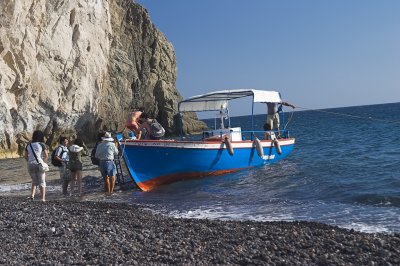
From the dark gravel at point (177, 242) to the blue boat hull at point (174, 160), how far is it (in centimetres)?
544

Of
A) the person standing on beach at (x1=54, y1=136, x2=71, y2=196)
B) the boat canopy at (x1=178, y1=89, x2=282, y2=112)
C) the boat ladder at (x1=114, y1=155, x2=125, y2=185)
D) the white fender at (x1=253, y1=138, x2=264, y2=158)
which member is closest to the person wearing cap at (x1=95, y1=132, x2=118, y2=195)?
the person standing on beach at (x1=54, y1=136, x2=71, y2=196)

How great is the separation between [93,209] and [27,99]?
2412 cm

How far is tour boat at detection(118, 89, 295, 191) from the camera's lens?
14.6m

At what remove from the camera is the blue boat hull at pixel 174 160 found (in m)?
14.5

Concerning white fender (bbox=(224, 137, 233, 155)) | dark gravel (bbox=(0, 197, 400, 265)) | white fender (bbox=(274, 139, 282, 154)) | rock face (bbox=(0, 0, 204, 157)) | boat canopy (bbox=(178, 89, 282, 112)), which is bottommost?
dark gravel (bbox=(0, 197, 400, 265))

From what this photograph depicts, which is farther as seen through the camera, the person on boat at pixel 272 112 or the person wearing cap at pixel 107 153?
the person on boat at pixel 272 112

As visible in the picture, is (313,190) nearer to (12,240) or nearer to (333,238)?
(333,238)

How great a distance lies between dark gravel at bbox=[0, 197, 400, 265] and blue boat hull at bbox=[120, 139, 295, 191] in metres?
5.44

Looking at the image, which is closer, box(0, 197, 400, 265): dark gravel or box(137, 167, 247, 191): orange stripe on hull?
box(0, 197, 400, 265): dark gravel

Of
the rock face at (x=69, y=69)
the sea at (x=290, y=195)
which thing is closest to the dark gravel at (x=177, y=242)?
the sea at (x=290, y=195)

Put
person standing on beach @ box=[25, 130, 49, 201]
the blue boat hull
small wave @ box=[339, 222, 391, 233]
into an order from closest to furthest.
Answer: small wave @ box=[339, 222, 391, 233], person standing on beach @ box=[25, 130, 49, 201], the blue boat hull

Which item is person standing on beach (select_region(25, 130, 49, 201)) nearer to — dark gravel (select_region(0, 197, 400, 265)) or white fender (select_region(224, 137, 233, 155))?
dark gravel (select_region(0, 197, 400, 265))

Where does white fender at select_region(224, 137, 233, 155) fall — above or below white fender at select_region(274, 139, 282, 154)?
above

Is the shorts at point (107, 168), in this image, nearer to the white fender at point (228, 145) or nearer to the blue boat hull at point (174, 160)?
the blue boat hull at point (174, 160)
